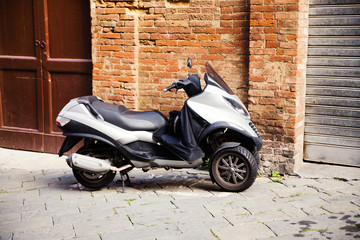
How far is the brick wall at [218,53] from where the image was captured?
18.2 feet

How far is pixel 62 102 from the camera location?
7.09m

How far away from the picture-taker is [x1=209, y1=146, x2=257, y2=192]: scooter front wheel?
4859 millimetres

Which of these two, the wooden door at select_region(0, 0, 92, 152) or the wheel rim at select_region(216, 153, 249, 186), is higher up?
the wooden door at select_region(0, 0, 92, 152)

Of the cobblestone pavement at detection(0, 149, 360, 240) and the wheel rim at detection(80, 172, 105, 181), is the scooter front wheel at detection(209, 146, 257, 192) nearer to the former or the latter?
the cobblestone pavement at detection(0, 149, 360, 240)

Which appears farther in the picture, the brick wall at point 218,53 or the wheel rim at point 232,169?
the brick wall at point 218,53

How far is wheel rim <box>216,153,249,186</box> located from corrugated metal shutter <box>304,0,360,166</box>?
4.91 feet

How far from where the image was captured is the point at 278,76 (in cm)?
559

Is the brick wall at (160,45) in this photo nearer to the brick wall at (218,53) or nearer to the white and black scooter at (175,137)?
the brick wall at (218,53)

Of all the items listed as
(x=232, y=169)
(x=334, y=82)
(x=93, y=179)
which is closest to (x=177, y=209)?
(x=232, y=169)

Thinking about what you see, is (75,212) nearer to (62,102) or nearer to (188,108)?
(188,108)

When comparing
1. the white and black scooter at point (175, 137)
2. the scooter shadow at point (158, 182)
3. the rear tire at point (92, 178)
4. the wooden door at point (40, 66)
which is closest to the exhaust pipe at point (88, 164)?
the white and black scooter at point (175, 137)

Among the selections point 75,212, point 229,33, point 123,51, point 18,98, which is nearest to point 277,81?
point 229,33

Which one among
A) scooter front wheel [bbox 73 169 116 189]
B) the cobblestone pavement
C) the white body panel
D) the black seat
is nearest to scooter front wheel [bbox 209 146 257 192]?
the cobblestone pavement

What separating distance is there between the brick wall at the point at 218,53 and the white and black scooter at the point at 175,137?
781 millimetres
